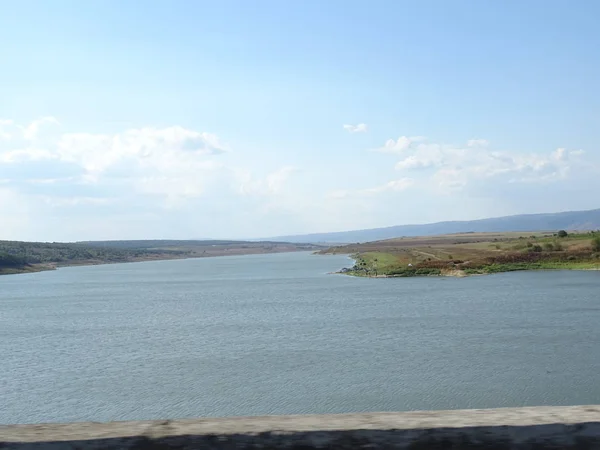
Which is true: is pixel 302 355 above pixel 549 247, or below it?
below

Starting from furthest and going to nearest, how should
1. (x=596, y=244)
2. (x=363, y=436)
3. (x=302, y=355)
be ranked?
(x=596, y=244)
(x=302, y=355)
(x=363, y=436)

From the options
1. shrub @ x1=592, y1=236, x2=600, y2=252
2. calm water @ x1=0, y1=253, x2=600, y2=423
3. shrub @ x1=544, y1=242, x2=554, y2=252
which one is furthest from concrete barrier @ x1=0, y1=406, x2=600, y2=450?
shrub @ x1=544, y1=242, x2=554, y2=252

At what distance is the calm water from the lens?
16344 mm

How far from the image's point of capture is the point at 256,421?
2.37 metres

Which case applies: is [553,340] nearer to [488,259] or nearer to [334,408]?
[334,408]

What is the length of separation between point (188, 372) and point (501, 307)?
19849 mm

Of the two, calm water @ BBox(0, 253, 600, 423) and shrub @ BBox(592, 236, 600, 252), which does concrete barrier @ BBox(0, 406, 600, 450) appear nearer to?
calm water @ BBox(0, 253, 600, 423)

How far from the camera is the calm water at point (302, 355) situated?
16.3 metres

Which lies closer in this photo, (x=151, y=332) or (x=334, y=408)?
(x=334, y=408)

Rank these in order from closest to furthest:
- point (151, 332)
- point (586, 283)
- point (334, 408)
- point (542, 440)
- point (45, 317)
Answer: point (542, 440) → point (334, 408) → point (151, 332) → point (45, 317) → point (586, 283)

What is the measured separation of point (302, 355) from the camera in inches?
866

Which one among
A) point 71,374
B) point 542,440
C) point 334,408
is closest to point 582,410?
point 542,440

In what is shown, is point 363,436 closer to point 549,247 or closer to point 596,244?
point 596,244

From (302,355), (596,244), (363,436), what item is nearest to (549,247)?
(596,244)
